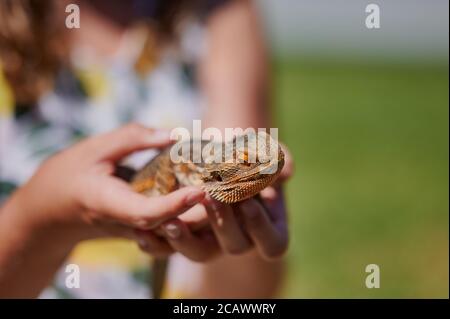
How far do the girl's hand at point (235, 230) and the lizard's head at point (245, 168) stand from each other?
3.9 inches

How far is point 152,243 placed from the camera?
1967 millimetres

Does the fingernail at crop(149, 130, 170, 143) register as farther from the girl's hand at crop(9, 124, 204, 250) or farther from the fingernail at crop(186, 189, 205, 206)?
the fingernail at crop(186, 189, 205, 206)

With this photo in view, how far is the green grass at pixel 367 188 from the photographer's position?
5027 millimetres

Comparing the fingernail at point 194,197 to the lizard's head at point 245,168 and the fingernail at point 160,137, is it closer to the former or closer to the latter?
the lizard's head at point 245,168

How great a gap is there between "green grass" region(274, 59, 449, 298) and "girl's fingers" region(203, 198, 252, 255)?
1.51 meters

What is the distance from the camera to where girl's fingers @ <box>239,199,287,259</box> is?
5.99 feet

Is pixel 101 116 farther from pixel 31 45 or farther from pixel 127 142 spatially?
pixel 127 142

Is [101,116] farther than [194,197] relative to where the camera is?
Yes

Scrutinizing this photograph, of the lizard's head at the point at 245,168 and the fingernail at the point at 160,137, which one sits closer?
the lizard's head at the point at 245,168

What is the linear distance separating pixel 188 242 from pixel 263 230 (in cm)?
21

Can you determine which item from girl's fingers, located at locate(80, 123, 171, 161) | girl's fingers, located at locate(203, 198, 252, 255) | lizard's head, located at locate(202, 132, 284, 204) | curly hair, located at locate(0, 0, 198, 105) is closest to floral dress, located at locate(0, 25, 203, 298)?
curly hair, located at locate(0, 0, 198, 105)

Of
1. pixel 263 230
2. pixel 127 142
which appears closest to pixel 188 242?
pixel 263 230

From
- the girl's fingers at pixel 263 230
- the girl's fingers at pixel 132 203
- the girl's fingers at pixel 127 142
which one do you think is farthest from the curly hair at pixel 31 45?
the girl's fingers at pixel 263 230
